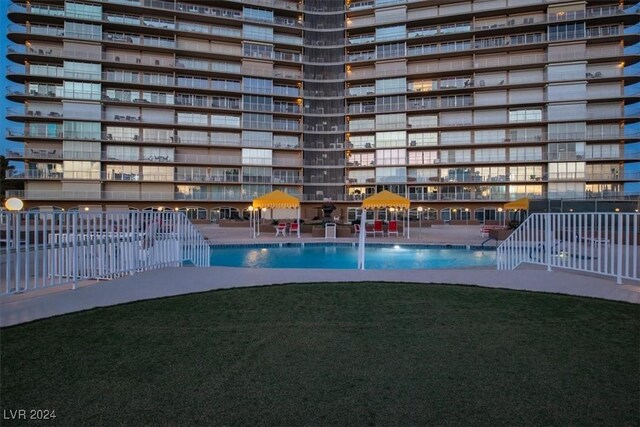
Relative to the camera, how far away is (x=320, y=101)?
155 feet

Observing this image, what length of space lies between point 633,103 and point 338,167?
1266 inches

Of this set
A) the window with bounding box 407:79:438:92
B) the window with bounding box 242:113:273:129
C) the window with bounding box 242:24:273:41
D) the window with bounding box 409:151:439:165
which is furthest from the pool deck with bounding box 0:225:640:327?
the window with bounding box 242:24:273:41

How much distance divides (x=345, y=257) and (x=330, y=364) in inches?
481

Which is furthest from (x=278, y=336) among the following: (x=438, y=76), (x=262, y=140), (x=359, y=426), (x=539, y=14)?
(x=539, y=14)

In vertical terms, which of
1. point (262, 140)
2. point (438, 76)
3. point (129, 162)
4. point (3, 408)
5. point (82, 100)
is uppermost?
point (438, 76)

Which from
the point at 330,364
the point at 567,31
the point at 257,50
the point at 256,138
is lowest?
the point at 330,364

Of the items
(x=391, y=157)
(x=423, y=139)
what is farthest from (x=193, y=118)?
(x=423, y=139)

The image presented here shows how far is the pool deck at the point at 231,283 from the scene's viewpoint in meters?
5.73

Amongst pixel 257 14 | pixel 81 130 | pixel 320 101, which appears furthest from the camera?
pixel 320 101

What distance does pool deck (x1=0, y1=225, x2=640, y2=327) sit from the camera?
5727 mm

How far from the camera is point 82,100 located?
39062 mm

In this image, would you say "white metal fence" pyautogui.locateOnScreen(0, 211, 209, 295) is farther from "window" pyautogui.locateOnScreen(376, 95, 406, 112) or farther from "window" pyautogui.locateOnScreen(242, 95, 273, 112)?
"window" pyautogui.locateOnScreen(376, 95, 406, 112)

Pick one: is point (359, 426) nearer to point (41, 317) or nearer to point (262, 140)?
point (41, 317)

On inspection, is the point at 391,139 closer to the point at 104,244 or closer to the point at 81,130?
the point at 81,130
